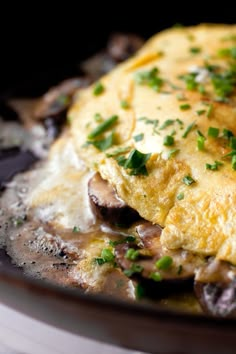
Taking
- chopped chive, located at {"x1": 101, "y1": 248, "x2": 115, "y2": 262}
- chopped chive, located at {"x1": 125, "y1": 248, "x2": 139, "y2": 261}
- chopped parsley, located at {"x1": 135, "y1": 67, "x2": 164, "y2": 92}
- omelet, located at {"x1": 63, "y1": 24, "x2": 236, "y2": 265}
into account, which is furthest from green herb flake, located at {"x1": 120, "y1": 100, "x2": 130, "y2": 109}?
chopped chive, located at {"x1": 125, "y1": 248, "x2": 139, "y2": 261}

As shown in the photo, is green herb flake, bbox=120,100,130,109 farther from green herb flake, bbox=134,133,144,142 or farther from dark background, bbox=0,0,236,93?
dark background, bbox=0,0,236,93

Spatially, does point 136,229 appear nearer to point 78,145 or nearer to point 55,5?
point 78,145

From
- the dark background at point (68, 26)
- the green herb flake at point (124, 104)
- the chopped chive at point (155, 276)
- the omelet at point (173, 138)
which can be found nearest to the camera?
the chopped chive at point (155, 276)

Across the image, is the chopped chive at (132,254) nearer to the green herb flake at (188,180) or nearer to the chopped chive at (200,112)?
the green herb flake at (188,180)

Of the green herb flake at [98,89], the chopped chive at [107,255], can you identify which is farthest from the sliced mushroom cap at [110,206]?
the green herb flake at [98,89]

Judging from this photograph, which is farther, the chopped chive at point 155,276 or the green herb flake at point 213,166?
the green herb flake at point 213,166

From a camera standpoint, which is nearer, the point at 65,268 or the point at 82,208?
the point at 65,268

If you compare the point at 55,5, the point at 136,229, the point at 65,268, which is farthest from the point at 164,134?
the point at 55,5

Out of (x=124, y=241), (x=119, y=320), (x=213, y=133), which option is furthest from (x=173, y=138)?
(x=119, y=320)
